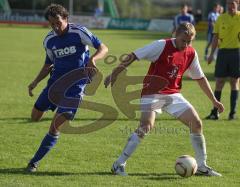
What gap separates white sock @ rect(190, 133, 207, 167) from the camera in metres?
6.88

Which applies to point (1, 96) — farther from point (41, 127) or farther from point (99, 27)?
point (99, 27)

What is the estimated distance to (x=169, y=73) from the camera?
676 centimetres

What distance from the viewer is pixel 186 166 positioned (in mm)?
6734

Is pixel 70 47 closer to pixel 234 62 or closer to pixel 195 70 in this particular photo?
pixel 195 70

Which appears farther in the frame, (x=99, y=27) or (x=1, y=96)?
(x=99, y=27)

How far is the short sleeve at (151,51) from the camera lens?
255 inches

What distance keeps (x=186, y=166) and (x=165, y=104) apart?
0.74 m

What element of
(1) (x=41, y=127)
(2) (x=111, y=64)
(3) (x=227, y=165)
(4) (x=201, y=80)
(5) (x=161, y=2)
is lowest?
(5) (x=161, y=2)

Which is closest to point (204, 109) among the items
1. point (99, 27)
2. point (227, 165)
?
point (227, 165)

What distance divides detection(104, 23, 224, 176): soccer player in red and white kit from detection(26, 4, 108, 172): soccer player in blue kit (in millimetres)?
664

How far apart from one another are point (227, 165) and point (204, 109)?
15.2 ft

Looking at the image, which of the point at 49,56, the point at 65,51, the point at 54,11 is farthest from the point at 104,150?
the point at 54,11

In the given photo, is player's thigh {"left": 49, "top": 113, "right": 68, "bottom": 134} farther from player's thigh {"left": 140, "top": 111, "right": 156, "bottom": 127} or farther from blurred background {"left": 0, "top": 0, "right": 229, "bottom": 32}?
blurred background {"left": 0, "top": 0, "right": 229, "bottom": 32}

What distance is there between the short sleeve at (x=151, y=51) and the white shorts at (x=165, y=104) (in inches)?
17.6
